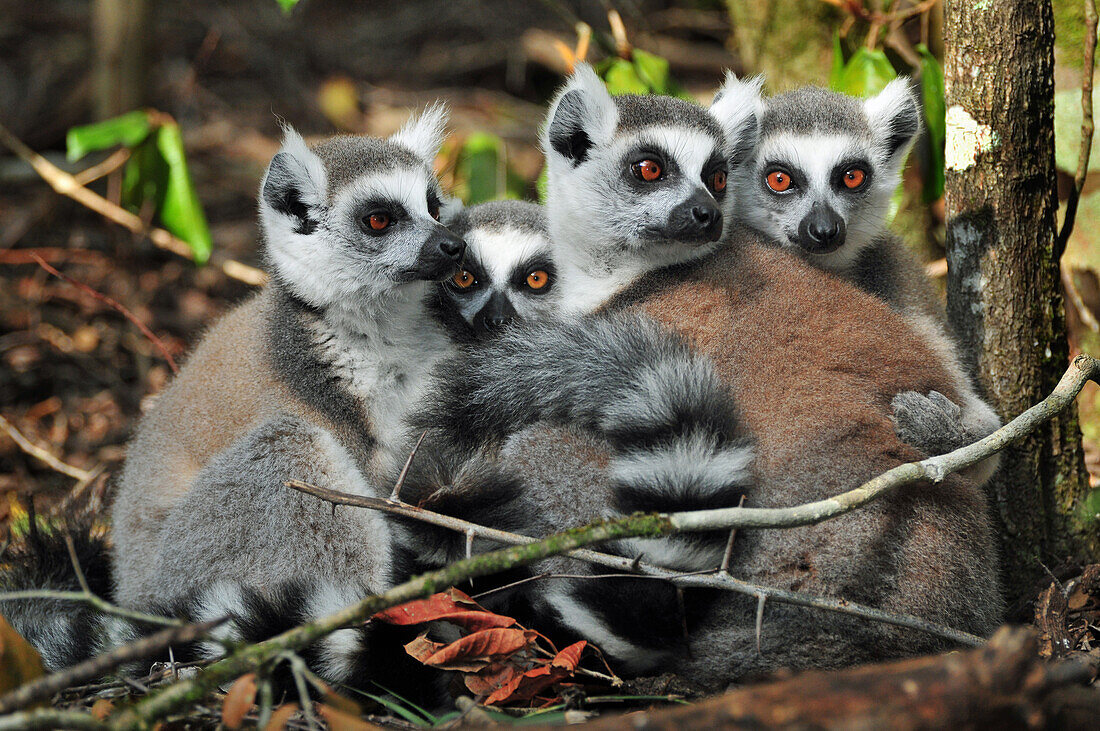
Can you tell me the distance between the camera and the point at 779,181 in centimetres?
348

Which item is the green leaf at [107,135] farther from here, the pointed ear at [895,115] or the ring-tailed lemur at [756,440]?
the pointed ear at [895,115]

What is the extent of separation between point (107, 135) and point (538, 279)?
7.46 feet

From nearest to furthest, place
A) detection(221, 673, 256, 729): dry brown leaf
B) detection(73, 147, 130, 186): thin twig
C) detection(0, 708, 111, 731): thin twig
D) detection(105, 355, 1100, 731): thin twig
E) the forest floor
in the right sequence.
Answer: detection(0, 708, 111, 731): thin twig, detection(105, 355, 1100, 731): thin twig, detection(221, 673, 256, 729): dry brown leaf, the forest floor, detection(73, 147, 130, 186): thin twig

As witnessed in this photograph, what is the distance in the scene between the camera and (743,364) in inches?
99.3

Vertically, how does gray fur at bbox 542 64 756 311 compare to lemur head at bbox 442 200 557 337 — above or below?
above

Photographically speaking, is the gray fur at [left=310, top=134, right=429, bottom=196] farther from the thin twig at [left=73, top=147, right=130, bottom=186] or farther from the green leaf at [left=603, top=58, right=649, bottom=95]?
the thin twig at [left=73, top=147, right=130, bottom=186]

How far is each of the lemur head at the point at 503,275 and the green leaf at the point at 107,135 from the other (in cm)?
184

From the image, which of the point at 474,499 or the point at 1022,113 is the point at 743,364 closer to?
the point at 474,499

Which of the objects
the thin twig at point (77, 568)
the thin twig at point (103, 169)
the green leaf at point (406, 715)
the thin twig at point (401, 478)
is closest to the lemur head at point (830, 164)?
the thin twig at point (401, 478)

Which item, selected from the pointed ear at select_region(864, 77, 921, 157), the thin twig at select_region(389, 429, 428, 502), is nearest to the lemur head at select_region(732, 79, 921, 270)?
the pointed ear at select_region(864, 77, 921, 157)

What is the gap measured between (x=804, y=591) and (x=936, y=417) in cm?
65

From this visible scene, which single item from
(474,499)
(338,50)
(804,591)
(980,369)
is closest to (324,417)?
(474,499)

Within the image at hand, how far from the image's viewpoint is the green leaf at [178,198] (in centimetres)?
440

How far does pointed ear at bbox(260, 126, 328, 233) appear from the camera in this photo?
3.37m
